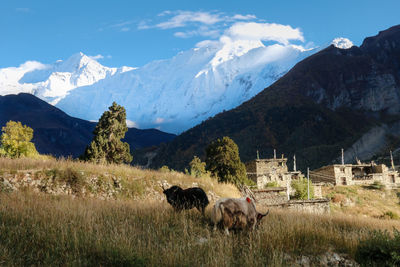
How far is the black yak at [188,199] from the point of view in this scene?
9.45 meters

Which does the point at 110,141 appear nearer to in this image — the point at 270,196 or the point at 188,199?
the point at 270,196

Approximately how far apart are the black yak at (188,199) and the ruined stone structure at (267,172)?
46.5 meters

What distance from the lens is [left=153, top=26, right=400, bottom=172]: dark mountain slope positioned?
5133 inches

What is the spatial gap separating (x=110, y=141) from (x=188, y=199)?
850 inches

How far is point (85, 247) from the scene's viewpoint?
630cm

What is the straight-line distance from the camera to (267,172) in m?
56.9

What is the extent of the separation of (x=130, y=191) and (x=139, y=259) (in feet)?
31.2

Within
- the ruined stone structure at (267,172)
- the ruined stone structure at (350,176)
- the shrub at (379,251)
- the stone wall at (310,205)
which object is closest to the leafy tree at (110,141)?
the stone wall at (310,205)

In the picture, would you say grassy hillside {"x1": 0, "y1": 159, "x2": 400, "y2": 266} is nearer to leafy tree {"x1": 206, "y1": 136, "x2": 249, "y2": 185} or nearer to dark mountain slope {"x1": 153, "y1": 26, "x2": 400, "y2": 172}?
leafy tree {"x1": 206, "y1": 136, "x2": 249, "y2": 185}

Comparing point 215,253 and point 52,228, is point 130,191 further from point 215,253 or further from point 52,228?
point 215,253

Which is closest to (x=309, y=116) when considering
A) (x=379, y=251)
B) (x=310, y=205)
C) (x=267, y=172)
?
(x=267, y=172)

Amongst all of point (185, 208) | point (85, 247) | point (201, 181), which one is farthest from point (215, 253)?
point (201, 181)

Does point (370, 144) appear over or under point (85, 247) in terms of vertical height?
over

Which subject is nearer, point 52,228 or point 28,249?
point 28,249
